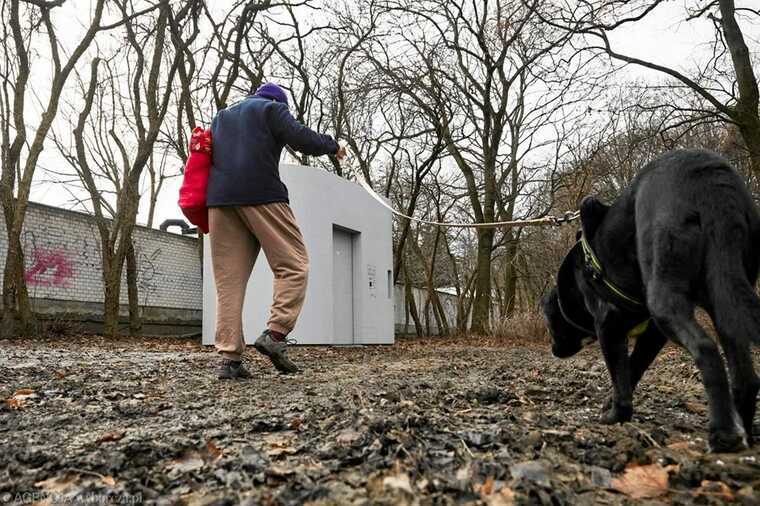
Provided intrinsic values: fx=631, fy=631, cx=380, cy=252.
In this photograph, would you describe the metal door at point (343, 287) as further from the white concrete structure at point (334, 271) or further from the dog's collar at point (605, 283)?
the dog's collar at point (605, 283)

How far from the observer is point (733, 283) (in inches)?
75.7

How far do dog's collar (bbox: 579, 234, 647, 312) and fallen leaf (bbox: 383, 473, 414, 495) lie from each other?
1.23 metres

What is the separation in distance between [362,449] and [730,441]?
1.11m

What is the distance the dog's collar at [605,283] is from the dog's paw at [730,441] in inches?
26.8

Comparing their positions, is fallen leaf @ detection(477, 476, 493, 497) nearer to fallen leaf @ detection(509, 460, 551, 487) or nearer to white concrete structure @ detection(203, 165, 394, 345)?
fallen leaf @ detection(509, 460, 551, 487)

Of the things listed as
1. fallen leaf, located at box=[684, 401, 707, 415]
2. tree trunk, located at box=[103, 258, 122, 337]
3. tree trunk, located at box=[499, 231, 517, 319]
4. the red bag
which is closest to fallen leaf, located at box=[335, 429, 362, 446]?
fallen leaf, located at box=[684, 401, 707, 415]

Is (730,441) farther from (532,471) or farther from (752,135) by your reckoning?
(752,135)

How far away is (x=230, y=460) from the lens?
6.64 ft

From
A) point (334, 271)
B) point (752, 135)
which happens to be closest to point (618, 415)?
point (752, 135)

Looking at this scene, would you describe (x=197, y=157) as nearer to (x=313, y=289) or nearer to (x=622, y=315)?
(x=622, y=315)

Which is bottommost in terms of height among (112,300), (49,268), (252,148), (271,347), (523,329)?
(271,347)

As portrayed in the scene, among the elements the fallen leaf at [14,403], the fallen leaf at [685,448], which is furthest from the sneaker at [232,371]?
the fallen leaf at [685,448]

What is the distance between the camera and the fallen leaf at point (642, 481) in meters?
1.65

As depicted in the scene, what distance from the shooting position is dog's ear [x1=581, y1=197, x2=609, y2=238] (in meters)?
2.59
